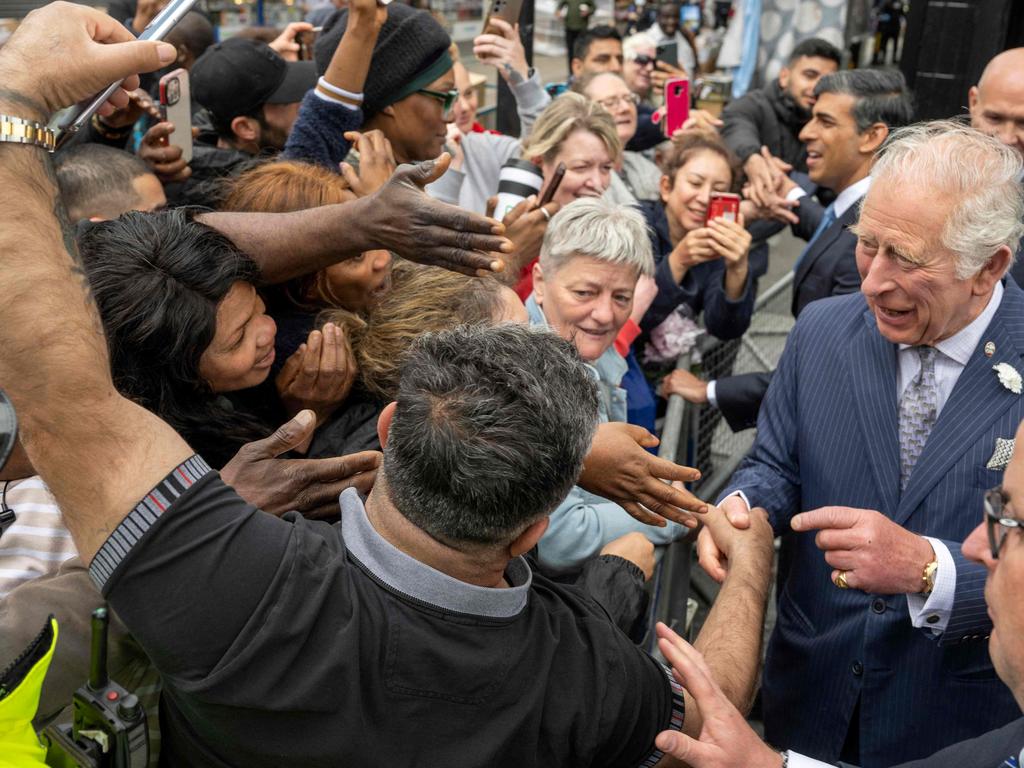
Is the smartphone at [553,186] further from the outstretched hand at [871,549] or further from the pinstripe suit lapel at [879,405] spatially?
the outstretched hand at [871,549]

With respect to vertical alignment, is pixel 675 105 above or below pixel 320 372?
below

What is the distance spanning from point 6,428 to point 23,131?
493 millimetres

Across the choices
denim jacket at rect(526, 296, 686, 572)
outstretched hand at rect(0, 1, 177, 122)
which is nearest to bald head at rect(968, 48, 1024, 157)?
denim jacket at rect(526, 296, 686, 572)

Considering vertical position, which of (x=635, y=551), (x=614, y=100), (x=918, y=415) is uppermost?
(x=614, y=100)

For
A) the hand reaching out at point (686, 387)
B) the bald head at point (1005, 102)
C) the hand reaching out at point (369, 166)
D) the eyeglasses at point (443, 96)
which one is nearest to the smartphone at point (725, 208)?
the hand reaching out at point (686, 387)

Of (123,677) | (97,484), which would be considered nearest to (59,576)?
(123,677)

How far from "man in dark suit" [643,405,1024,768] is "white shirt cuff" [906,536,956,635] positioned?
502mm

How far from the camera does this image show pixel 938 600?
2334 mm

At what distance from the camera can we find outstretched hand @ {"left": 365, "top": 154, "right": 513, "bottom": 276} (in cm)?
212

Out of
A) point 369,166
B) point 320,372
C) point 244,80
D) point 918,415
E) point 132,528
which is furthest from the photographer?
point 244,80

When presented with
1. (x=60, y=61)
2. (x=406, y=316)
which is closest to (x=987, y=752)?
(x=406, y=316)

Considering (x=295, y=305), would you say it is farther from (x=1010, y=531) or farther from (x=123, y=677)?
(x=1010, y=531)

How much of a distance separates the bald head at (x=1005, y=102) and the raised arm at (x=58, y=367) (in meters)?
3.62

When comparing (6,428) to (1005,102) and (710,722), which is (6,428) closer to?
(710,722)
